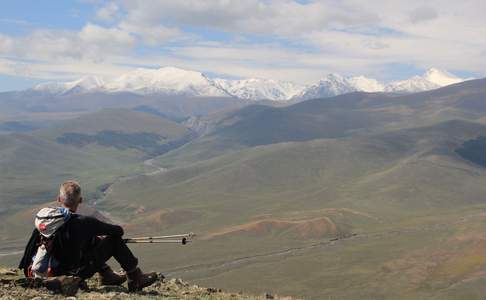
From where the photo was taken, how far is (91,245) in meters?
18.2

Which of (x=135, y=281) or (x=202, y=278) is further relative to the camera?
(x=202, y=278)

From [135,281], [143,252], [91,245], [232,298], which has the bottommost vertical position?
[143,252]

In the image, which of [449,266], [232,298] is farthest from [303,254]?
[232,298]

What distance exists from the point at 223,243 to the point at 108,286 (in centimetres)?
17521

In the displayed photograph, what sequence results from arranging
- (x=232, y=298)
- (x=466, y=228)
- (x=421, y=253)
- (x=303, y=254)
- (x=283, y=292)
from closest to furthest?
(x=232, y=298)
(x=283, y=292)
(x=421, y=253)
(x=303, y=254)
(x=466, y=228)

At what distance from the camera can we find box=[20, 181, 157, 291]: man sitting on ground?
17.0 meters

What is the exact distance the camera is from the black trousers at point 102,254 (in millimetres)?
18328

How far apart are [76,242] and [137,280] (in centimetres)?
296

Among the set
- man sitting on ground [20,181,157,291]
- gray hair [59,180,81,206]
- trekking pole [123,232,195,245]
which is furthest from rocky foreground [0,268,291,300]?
gray hair [59,180,81,206]

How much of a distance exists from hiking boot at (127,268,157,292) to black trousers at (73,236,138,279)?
77 centimetres

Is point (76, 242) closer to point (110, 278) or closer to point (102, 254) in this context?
point (102, 254)

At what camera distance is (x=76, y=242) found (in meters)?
17.4

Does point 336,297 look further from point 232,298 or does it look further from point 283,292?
point 232,298

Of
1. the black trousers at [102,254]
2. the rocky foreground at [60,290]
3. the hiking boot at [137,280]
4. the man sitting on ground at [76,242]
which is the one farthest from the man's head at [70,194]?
the hiking boot at [137,280]
